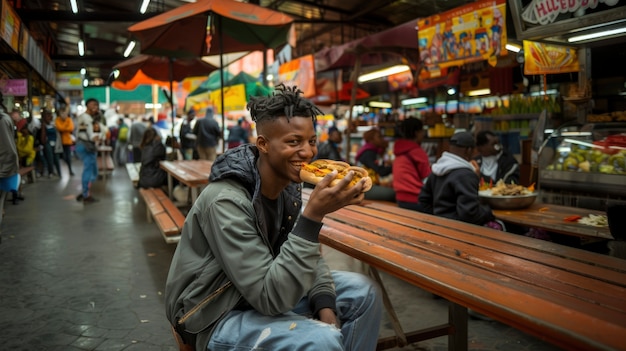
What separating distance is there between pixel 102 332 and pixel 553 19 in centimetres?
495

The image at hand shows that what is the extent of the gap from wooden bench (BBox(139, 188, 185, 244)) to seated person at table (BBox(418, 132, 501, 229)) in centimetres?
262

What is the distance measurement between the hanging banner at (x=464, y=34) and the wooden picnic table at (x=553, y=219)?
218cm

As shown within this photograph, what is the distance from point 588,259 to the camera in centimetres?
209

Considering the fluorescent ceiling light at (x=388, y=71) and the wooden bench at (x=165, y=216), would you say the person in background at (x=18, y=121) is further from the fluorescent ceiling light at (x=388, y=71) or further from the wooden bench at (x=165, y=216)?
the fluorescent ceiling light at (x=388, y=71)

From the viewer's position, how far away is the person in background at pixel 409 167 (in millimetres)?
5359

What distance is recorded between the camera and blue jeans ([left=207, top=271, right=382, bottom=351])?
5.64ft

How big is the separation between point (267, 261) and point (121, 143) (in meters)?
18.9

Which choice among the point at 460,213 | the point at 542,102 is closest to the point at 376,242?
the point at 460,213

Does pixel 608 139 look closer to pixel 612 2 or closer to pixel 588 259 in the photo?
pixel 612 2

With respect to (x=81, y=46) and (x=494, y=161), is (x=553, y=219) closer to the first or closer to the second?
(x=494, y=161)

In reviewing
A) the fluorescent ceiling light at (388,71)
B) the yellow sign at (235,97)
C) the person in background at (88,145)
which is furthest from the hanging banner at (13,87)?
the fluorescent ceiling light at (388,71)

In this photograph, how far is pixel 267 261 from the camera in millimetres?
1826

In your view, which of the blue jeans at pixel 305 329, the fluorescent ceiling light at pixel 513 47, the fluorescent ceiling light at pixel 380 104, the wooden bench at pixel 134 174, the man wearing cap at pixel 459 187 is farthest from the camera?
the fluorescent ceiling light at pixel 380 104

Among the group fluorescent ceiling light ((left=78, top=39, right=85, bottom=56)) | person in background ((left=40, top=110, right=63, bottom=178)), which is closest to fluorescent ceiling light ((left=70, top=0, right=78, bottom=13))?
person in background ((left=40, top=110, right=63, bottom=178))
